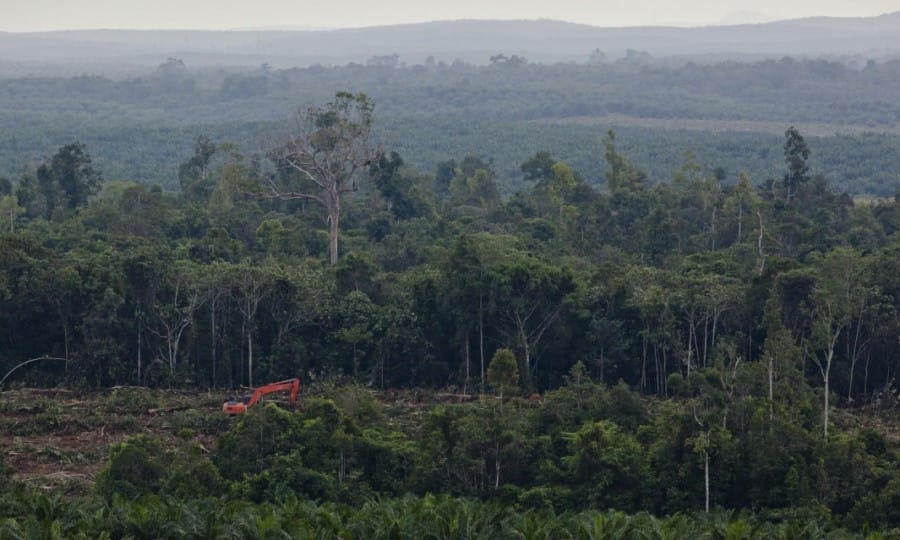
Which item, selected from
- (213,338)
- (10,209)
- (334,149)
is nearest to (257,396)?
(213,338)

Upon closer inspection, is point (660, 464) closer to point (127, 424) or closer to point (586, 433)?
point (586, 433)

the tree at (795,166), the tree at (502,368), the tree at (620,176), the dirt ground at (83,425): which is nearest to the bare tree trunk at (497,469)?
the tree at (502,368)

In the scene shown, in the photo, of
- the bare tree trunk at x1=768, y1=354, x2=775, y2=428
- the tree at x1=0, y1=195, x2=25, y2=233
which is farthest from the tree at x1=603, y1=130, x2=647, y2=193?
the bare tree trunk at x1=768, y1=354, x2=775, y2=428

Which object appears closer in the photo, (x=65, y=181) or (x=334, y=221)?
(x=334, y=221)

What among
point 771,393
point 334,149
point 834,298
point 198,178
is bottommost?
point 771,393

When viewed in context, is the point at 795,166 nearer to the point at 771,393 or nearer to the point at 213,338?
the point at 213,338

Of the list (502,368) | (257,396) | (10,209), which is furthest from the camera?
(10,209)
